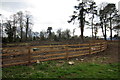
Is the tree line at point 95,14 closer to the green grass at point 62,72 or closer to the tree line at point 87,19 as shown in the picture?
the tree line at point 87,19

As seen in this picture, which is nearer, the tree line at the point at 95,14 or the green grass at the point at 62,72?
the green grass at the point at 62,72

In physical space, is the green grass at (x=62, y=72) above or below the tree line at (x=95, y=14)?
below

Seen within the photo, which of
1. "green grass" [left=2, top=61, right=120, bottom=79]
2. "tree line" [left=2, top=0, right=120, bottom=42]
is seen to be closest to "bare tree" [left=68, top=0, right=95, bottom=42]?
"tree line" [left=2, top=0, right=120, bottom=42]

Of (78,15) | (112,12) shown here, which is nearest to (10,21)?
(78,15)

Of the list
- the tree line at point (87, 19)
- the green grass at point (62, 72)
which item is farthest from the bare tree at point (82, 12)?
the green grass at point (62, 72)

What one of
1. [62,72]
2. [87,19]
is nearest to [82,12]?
[87,19]

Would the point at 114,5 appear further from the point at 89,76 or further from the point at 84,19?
the point at 89,76

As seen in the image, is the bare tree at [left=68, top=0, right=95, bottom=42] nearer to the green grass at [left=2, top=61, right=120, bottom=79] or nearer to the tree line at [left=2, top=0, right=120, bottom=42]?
the tree line at [left=2, top=0, right=120, bottom=42]

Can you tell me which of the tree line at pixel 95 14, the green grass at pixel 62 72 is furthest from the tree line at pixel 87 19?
the green grass at pixel 62 72

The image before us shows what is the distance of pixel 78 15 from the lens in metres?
21.5

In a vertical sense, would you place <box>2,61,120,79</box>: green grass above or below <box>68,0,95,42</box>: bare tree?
below

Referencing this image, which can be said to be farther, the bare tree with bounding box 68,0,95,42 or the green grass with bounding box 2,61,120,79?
the bare tree with bounding box 68,0,95,42

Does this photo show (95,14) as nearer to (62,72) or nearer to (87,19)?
(87,19)

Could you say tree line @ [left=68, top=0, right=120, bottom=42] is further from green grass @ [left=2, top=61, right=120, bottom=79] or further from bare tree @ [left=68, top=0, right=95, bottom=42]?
green grass @ [left=2, top=61, right=120, bottom=79]
